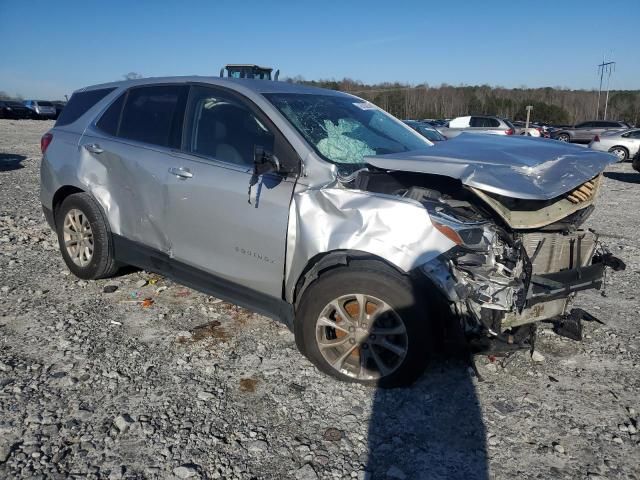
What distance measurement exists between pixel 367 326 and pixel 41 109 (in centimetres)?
5103

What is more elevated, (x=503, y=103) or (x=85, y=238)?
(x=503, y=103)

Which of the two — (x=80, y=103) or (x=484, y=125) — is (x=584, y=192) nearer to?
(x=80, y=103)

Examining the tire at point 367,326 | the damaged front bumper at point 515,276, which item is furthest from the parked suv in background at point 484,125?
the tire at point 367,326

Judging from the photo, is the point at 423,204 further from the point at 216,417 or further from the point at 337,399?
the point at 216,417

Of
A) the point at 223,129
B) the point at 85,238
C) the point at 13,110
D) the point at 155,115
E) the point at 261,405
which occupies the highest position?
the point at 13,110

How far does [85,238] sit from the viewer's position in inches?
189

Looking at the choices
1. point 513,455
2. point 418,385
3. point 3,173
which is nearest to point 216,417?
point 418,385

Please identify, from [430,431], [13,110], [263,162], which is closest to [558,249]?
[430,431]

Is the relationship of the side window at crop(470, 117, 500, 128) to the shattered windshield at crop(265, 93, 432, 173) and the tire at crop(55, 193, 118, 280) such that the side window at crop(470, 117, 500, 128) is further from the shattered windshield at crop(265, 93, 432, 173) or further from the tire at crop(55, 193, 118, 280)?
the tire at crop(55, 193, 118, 280)

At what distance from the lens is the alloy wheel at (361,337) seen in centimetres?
313

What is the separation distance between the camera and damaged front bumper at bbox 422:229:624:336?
301 cm

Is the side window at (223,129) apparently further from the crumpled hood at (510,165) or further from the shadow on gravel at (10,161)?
the shadow on gravel at (10,161)

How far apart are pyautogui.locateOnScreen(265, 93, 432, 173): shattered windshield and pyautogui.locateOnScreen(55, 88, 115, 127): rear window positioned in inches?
77.8

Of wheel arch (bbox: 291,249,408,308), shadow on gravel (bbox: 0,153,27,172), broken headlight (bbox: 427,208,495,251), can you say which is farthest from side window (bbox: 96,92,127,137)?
shadow on gravel (bbox: 0,153,27,172)
